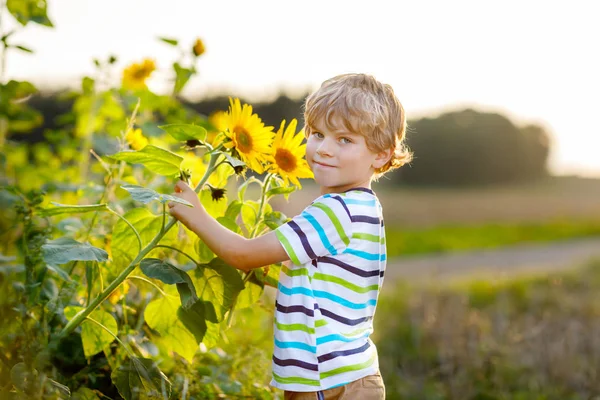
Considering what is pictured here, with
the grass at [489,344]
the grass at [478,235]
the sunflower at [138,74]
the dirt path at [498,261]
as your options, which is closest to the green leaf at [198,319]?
the grass at [489,344]

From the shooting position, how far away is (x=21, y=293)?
1.67 meters

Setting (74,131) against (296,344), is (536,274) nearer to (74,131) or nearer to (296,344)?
(74,131)

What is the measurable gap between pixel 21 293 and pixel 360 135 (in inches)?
34.0

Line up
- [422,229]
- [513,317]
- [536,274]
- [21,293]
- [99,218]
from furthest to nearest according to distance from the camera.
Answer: [422,229]
[536,274]
[513,317]
[99,218]
[21,293]

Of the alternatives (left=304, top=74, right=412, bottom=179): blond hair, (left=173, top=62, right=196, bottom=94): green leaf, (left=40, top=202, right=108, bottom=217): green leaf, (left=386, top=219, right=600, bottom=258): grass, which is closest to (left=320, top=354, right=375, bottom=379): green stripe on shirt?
(left=304, top=74, right=412, bottom=179): blond hair

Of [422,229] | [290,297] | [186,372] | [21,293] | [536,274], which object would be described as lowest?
[422,229]

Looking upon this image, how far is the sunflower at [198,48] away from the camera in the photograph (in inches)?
99.4

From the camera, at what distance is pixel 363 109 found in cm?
154

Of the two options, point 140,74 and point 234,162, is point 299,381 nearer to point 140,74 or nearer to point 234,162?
point 234,162

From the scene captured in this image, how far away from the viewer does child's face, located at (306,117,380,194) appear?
5.09ft

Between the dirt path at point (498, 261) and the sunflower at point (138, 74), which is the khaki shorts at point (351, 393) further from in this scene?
the dirt path at point (498, 261)

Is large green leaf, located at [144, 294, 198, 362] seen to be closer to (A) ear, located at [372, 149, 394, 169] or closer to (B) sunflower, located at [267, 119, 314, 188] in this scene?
(B) sunflower, located at [267, 119, 314, 188]

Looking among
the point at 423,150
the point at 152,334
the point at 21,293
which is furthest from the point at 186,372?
the point at 423,150

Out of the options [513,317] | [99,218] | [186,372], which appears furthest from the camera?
[513,317]
